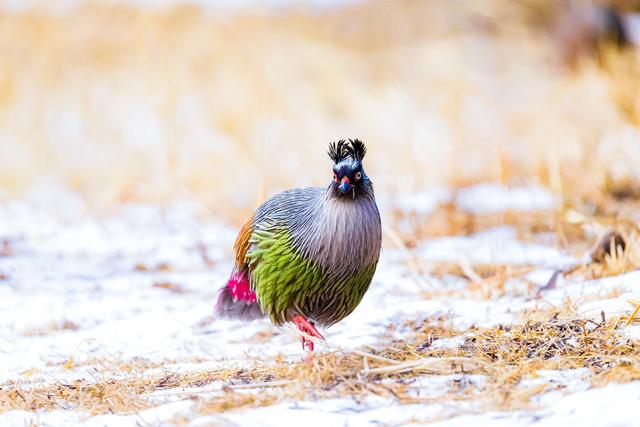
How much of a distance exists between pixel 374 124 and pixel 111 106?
316 cm

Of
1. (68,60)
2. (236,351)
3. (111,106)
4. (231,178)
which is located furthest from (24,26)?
(236,351)

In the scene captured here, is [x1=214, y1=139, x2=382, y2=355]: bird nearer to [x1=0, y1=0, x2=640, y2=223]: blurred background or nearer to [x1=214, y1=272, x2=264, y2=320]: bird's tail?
[x1=214, y1=272, x2=264, y2=320]: bird's tail

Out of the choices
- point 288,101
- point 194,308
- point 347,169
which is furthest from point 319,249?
point 288,101

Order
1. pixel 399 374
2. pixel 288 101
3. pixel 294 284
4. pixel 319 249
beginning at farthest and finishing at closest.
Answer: pixel 288 101, pixel 294 284, pixel 319 249, pixel 399 374

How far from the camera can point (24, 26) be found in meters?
10.5

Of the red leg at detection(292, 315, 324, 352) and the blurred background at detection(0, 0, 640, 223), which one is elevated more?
the blurred background at detection(0, 0, 640, 223)

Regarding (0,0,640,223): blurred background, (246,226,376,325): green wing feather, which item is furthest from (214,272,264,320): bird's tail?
(0,0,640,223): blurred background

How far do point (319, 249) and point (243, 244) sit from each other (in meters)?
0.64

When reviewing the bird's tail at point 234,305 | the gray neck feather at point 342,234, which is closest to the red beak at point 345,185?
the gray neck feather at point 342,234

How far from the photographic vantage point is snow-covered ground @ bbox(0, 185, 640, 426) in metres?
3.01

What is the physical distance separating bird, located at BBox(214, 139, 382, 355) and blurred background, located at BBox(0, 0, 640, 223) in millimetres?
3500

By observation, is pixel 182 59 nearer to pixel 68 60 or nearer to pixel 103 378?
pixel 68 60

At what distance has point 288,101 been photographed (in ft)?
34.6

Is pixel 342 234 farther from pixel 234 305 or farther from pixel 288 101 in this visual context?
pixel 288 101
